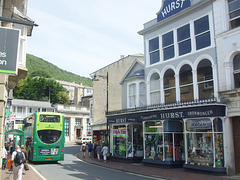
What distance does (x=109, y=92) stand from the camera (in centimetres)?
3688

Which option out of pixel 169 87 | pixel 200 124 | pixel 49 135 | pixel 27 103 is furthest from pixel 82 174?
pixel 27 103

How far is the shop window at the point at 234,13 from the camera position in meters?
15.0

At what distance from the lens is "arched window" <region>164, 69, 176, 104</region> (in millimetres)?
18869

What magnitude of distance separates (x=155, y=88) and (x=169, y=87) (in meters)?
1.56

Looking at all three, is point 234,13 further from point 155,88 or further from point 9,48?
point 9,48

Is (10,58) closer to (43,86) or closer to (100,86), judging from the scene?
(100,86)

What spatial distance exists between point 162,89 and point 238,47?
664cm

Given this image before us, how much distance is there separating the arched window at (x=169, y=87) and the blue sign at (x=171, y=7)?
4.37 m

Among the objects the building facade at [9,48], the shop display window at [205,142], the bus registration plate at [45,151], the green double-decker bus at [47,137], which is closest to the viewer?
the building facade at [9,48]

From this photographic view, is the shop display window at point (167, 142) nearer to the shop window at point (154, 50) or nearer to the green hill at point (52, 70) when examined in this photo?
the shop window at point (154, 50)

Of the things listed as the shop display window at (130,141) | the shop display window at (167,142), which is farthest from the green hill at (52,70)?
the shop display window at (167,142)

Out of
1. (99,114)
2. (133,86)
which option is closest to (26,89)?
(99,114)

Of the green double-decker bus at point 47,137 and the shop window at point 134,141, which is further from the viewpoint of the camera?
the shop window at point 134,141

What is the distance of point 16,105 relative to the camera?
2099 inches
